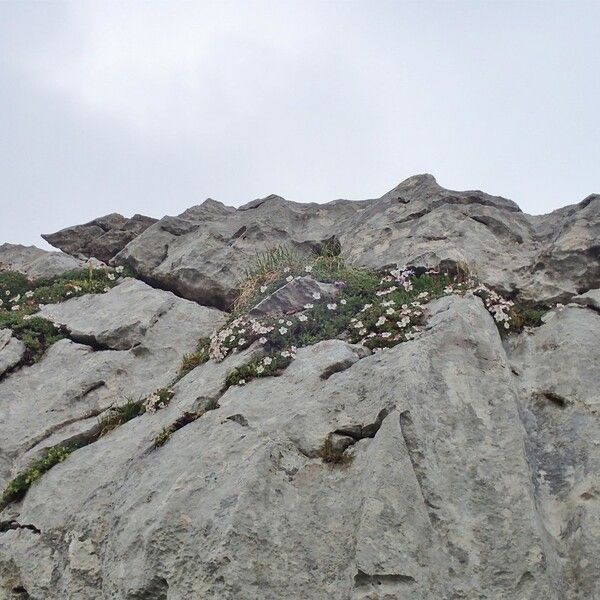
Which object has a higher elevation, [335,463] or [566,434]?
[566,434]

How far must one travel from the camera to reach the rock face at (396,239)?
42.3 feet

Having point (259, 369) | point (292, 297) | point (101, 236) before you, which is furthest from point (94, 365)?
point (101, 236)

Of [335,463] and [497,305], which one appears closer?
[335,463]

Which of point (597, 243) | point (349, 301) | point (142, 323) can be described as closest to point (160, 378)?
point (142, 323)

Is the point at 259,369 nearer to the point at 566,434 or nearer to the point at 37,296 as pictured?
the point at 566,434

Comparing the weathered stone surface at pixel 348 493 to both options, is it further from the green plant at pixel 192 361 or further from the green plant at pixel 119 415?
the green plant at pixel 192 361

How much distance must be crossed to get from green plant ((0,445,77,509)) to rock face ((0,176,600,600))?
14 cm

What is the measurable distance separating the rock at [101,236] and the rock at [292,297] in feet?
30.9

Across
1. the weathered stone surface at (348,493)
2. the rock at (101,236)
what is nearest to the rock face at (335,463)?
the weathered stone surface at (348,493)

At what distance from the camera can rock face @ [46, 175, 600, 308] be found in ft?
42.3

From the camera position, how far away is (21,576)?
855 centimetres

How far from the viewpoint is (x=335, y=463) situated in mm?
8000

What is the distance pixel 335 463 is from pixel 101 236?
590 inches

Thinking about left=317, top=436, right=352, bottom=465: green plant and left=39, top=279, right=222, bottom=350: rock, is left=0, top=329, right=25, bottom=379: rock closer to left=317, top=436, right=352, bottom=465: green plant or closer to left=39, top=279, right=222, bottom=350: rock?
left=39, top=279, right=222, bottom=350: rock
